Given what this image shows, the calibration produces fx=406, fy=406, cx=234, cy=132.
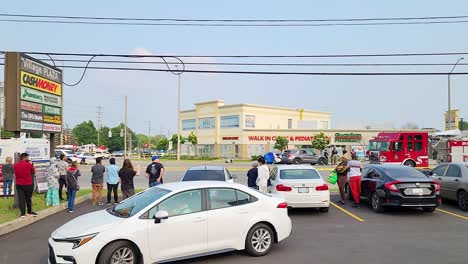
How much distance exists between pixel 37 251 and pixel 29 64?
8.02 m

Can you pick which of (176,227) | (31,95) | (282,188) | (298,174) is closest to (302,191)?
(282,188)

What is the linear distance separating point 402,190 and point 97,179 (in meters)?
9.67

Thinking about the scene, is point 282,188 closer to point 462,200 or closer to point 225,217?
point 225,217

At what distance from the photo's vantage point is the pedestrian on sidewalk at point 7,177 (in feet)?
50.6

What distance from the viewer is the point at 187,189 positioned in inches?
282

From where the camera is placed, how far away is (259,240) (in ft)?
24.7

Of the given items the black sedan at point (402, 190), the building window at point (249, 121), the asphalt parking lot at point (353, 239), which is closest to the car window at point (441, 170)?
the asphalt parking lot at point (353, 239)

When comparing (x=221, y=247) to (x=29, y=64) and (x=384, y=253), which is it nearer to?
(x=384, y=253)

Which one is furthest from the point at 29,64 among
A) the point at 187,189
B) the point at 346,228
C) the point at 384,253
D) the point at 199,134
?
the point at 199,134

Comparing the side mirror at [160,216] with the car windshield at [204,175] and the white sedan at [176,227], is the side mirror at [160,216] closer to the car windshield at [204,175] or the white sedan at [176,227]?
the white sedan at [176,227]

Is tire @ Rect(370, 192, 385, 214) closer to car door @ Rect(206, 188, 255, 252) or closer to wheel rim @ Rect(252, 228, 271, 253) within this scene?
wheel rim @ Rect(252, 228, 271, 253)

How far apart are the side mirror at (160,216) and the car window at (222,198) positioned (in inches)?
37.3

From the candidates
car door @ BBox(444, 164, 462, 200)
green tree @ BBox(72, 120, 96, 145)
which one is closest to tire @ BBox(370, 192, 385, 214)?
car door @ BBox(444, 164, 462, 200)

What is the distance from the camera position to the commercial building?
66.8 m
